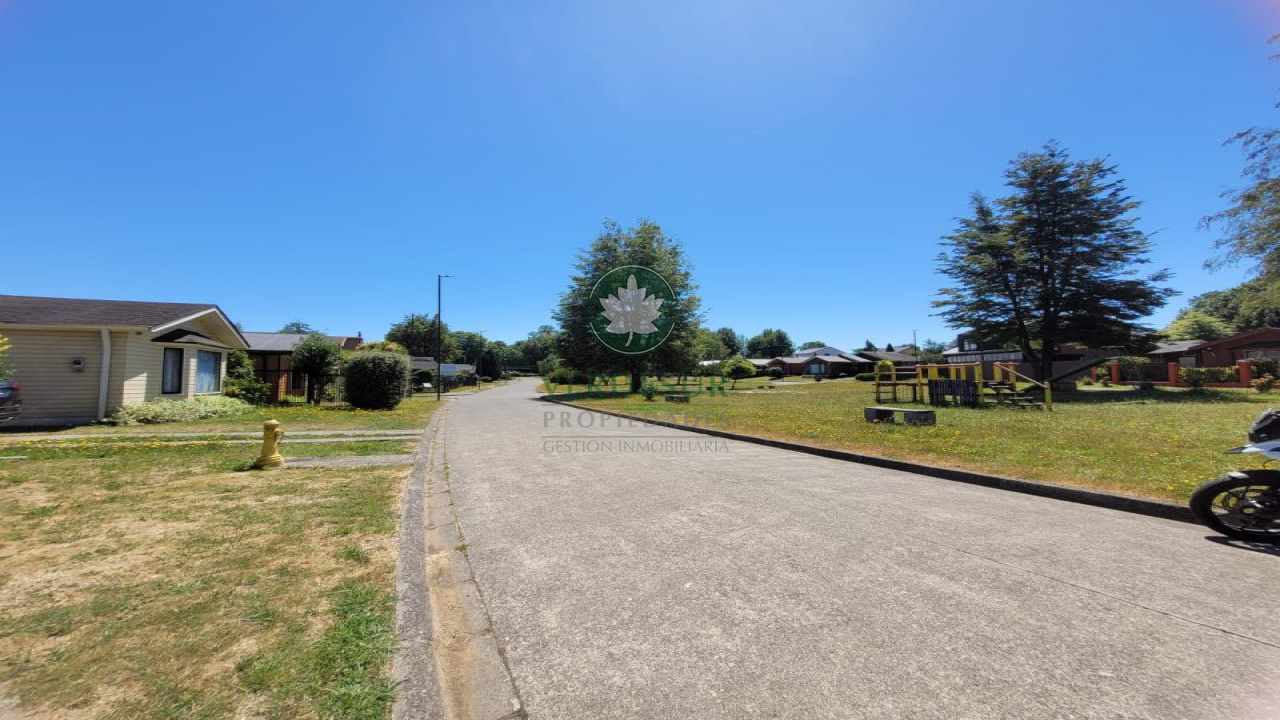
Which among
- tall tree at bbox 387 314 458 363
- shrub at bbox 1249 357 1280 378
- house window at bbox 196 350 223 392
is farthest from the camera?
tall tree at bbox 387 314 458 363

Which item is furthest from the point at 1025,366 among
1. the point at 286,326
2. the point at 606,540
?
the point at 286,326

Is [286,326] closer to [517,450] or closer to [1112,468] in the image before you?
[517,450]

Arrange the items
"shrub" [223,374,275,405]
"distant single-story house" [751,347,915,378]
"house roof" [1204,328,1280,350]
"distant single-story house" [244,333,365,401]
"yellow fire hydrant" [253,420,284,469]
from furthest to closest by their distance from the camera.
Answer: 1. "distant single-story house" [751,347,915,378]
2. "house roof" [1204,328,1280,350]
3. "distant single-story house" [244,333,365,401]
4. "shrub" [223,374,275,405]
5. "yellow fire hydrant" [253,420,284,469]

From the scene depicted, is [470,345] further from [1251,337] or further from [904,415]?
[1251,337]

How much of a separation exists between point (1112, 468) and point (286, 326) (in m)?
136

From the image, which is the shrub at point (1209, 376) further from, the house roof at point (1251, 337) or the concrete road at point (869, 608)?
the concrete road at point (869, 608)

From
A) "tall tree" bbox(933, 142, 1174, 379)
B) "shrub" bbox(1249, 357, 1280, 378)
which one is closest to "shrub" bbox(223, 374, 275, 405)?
"tall tree" bbox(933, 142, 1174, 379)

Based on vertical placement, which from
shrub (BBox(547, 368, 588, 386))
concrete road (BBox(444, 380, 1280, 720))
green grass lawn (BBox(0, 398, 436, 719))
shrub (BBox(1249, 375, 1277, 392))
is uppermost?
shrub (BBox(547, 368, 588, 386))

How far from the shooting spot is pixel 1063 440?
9320 mm

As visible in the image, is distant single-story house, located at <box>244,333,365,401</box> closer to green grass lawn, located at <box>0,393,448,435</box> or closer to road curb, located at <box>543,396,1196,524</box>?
green grass lawn, located at <box>0,393,448,435</box>

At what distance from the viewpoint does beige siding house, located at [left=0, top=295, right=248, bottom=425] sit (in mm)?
13281

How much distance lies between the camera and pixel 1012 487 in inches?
244

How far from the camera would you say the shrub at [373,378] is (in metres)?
20.2

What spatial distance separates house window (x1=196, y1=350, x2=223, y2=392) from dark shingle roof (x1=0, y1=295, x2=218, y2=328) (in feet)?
5.78
